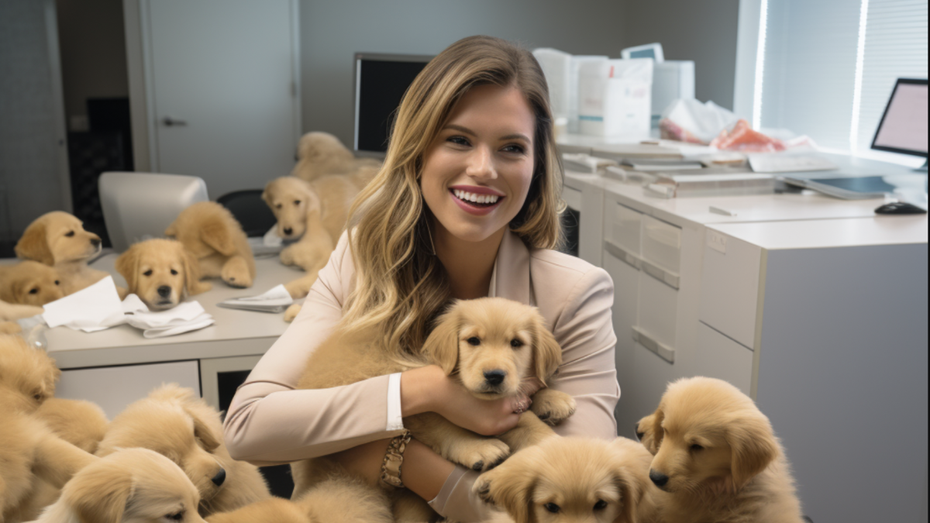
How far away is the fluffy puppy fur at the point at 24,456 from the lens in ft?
2.67

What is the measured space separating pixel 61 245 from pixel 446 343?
1.31 meters

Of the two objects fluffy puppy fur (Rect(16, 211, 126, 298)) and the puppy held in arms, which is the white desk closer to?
the puppy held in arms

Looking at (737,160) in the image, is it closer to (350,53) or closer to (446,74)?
(446,74)

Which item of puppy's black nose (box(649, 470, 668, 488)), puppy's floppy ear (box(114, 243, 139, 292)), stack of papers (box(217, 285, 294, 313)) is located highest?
puppy's black nose (box(649, 470, 668, 488))

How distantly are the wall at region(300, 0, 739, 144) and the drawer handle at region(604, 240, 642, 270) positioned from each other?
2.45 m

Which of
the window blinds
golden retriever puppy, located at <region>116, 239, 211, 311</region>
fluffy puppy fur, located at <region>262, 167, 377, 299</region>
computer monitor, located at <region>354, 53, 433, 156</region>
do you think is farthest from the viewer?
computer monitor, located at <region>354, 53, 433, 156</region>

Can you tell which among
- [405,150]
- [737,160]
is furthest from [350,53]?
[405,150]

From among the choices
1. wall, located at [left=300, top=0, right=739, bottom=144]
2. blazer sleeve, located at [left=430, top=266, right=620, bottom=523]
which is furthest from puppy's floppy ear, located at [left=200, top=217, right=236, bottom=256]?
wall, located at [left=300, top=0, right=739, bottom=144]

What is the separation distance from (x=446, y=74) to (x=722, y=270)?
1098mm

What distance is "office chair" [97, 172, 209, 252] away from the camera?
220cm

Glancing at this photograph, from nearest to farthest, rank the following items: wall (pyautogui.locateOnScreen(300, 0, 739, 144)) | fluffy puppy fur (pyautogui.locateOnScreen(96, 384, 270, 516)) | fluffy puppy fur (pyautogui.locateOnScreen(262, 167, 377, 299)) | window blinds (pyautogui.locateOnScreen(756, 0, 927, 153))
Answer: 1. fluffy puppy fur (pyautogui.locateOnScreen(96, 384, 270, 516))
2. fluffy puppy fur (pyautogui.locateOnScreen(262, 167, 377, 299))
3. window blinds (pyautogui.locateOnScreen(756, 0, 927, 153))
4. wall (pyautogui.locateOnScreen(300, 0, 739, 144))

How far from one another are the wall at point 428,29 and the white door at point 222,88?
0.53 m

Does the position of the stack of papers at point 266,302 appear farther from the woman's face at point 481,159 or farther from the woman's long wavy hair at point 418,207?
the woman's face at point 481,159

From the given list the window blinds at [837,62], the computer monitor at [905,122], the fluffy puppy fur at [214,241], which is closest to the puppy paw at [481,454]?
the fluffy puppy fur at [214,241]
